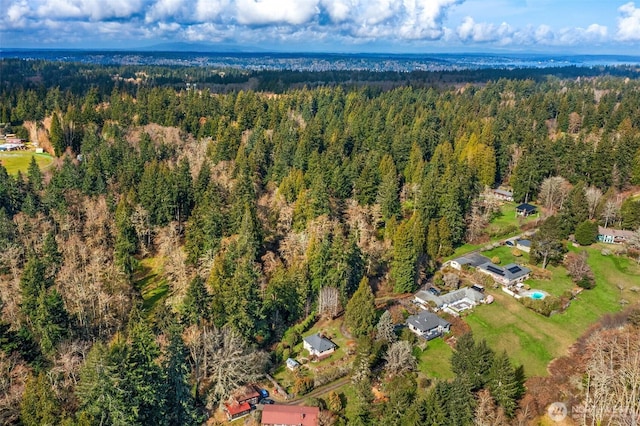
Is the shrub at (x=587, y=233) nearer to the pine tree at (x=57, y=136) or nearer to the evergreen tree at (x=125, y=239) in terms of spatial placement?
the evergreen tree at (x=125, y=239)

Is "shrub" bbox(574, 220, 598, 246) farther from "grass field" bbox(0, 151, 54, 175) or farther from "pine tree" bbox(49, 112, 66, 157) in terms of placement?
"pine tree" bbox(49, 112, 66, 157)

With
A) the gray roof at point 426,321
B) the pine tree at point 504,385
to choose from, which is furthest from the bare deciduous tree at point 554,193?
the pine tree at point 504,385

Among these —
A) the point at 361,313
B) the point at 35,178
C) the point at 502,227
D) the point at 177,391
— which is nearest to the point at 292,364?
the point at 361,313

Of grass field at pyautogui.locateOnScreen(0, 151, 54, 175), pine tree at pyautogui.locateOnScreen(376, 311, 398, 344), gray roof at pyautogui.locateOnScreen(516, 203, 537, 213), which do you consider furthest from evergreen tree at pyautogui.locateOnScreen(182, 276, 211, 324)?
grass field at pyautogui.locateOnScreen(0, 151, 54, 175)

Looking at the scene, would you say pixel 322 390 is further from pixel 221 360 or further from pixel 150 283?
pixel 150 283

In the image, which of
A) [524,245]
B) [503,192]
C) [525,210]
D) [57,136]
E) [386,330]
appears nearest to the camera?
[386,330]

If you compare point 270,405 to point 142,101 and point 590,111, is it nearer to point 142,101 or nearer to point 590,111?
point 142,101

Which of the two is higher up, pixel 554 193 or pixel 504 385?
pixel 554 193
